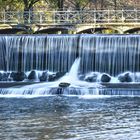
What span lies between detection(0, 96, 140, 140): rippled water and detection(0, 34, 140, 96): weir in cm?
566

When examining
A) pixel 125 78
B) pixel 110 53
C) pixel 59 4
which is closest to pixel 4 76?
pixel 110 53

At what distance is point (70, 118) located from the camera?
2133cm

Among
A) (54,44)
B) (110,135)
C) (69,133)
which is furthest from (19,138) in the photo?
(54,44)

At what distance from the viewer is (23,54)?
35.8 meters

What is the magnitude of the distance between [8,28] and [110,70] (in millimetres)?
15972

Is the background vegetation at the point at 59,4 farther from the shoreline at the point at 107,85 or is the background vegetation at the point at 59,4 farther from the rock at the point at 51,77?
the shoreline at the point at 107,85

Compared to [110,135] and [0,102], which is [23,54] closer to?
[0,102]

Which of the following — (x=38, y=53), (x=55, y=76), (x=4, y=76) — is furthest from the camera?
(x=38, y=53)

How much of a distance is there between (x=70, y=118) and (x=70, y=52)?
14.0m

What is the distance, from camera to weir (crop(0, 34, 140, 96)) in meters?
33.1

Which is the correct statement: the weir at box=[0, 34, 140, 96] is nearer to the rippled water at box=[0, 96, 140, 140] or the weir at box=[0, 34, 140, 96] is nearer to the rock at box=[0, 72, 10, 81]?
the rock at box=[0, 72, 10, 81]

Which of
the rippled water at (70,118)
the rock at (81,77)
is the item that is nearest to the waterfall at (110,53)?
the rock at (81,77)

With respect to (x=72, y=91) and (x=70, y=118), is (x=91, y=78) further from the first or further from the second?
(x=70, y=118)

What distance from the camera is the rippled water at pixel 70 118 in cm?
1836
